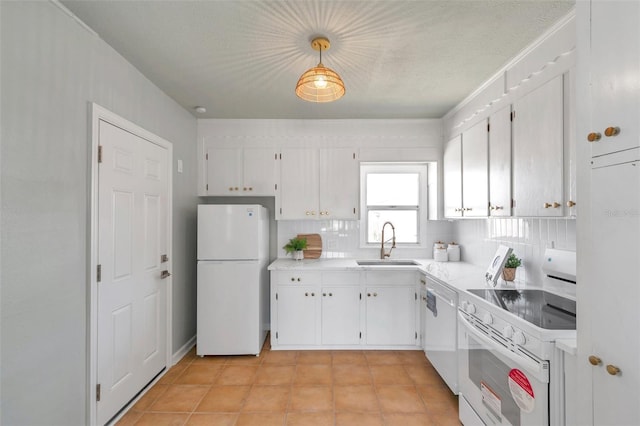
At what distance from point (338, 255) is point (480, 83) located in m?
2.31

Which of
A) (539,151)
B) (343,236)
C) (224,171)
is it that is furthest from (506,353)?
(224,171)

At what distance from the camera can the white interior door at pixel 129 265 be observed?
1947mm

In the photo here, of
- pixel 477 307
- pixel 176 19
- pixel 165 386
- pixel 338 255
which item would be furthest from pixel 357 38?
pixel 165 386

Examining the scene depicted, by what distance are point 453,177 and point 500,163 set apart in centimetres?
87

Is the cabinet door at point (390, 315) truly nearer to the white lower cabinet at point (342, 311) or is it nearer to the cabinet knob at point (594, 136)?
the white lower cabinet at point (342, 311)

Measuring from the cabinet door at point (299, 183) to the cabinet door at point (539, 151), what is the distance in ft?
6.50

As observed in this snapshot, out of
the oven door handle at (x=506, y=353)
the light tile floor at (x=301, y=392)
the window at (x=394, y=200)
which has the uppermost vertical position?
the window at (x=394, y=200)

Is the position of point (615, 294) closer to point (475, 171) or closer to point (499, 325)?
point (499, 325)

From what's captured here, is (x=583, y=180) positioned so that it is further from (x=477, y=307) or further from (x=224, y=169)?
(x=224, y=169)

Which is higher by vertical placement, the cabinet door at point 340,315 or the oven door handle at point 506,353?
the oven door handle at point 506,353

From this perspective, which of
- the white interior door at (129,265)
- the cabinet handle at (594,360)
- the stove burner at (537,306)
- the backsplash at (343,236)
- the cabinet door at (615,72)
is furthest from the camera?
the backsplash at (343,236)

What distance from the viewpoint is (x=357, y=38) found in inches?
74.4

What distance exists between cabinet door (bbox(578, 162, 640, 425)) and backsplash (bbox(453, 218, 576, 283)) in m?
1.09

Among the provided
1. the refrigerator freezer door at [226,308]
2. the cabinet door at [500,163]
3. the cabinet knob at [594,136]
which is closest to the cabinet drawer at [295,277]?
the refrigerator freezer door at [226,308]
